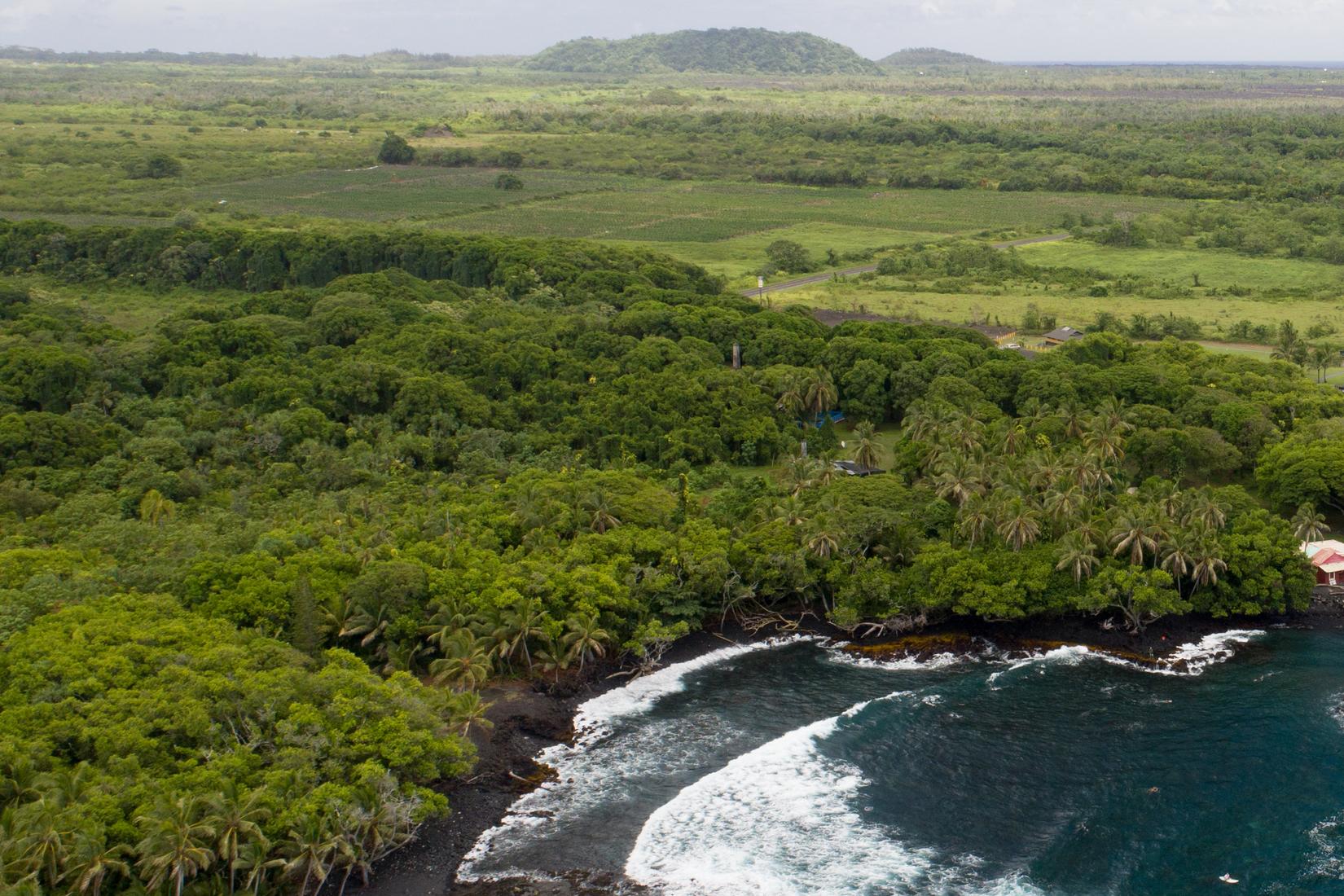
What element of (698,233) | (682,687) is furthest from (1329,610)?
(698,233)

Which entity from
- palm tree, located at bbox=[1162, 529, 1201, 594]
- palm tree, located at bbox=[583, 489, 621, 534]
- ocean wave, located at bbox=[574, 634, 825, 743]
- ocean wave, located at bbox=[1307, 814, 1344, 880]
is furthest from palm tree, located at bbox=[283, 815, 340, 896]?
palm tree, located at bbox=[1162, 529, 1201, 594]

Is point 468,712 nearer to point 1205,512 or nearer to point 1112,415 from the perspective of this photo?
point 1205,512

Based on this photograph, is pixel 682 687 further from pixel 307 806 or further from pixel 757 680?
pixel 307 806

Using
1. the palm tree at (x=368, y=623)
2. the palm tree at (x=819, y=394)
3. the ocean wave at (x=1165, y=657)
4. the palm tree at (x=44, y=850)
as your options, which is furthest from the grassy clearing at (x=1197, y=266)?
the palm tree at (x=44, y=850)

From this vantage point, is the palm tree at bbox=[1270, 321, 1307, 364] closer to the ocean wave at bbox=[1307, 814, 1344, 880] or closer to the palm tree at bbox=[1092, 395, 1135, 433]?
the palm tree at bbox=[1092, 395, 1135, 433]

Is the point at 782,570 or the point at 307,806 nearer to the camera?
the point at 307,806
